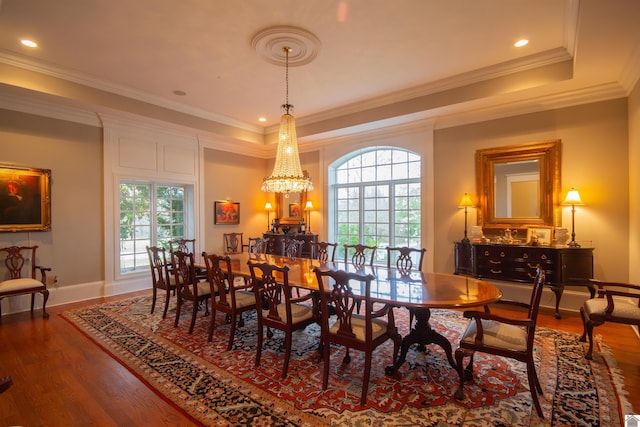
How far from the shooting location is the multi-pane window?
5.58m

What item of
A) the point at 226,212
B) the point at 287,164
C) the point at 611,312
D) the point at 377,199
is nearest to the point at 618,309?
the point at 611,312

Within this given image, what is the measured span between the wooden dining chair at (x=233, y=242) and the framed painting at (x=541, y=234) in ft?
17.5

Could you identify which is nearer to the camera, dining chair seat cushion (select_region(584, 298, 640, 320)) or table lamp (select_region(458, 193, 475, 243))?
dining chair seat cushion (select_region(584, 298, 640, 320))

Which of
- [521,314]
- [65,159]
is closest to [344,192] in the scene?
[521,314]

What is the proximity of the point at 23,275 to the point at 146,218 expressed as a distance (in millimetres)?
1907

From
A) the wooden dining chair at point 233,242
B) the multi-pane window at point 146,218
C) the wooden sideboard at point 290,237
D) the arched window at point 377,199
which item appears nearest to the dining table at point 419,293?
the arched window at point 377,199

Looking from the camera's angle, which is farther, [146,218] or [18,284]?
[146,218]

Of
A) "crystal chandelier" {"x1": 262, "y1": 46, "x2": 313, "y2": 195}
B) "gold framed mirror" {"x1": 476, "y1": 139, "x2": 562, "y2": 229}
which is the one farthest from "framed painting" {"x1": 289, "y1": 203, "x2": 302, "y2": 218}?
"gold framed mirror" {"x1": 476, "y1": 139, "x2": 562, "y2": 229}

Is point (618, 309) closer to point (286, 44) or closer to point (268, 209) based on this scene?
point (286, 44)

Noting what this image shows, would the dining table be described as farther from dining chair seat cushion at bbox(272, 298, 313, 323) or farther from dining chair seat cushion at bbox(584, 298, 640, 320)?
dining chair seat cushion at bbox(584, 298, 640, 320)

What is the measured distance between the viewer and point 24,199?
14.4 ft

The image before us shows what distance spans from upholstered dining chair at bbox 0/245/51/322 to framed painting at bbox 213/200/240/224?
3.00 m

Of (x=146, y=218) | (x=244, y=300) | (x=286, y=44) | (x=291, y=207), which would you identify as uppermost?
(x=286, y=44)

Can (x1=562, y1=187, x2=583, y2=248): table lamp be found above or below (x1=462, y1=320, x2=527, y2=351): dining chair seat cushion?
above
